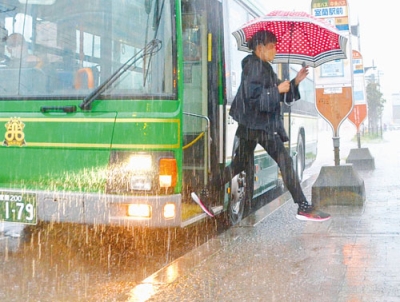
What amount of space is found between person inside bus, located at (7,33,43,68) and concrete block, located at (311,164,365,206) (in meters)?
4.12

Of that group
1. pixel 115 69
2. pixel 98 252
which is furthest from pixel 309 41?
pixel 98 252

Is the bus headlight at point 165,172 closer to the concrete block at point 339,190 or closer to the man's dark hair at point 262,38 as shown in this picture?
the man's dark hair at point 262,38

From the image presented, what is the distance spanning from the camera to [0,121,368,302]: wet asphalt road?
4957mm

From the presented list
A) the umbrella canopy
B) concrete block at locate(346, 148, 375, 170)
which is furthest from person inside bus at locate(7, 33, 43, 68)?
concrete block at locate(346, 148, 375, 170)

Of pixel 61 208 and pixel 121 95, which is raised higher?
pixel 121 95

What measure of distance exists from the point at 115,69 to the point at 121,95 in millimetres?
282

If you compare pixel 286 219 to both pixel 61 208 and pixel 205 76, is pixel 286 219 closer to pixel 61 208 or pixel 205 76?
pixel 205 76

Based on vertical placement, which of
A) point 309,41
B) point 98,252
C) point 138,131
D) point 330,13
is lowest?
point 98,252

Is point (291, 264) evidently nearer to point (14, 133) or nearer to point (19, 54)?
point (14, 133)

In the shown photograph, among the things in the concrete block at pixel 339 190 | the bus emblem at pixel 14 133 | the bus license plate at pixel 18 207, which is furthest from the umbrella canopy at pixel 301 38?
the bus license plate at pixel 18 207

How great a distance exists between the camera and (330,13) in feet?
29.6

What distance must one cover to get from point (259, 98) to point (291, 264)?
1.96m

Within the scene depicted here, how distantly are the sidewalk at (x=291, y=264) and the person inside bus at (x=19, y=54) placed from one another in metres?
2.34

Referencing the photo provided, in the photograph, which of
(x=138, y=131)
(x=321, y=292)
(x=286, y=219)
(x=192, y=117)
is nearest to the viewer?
(x=321, y=292)
